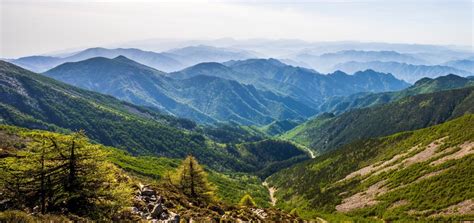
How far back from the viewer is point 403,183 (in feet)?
350

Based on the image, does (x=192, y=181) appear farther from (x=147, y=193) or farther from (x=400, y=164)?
(x=400, y=164)

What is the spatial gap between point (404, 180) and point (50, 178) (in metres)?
103

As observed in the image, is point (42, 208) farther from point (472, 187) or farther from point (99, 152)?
point (472, 187)

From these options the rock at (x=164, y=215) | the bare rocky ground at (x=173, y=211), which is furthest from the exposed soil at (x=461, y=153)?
the rock at (x=164, y=215)

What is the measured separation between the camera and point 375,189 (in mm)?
116812

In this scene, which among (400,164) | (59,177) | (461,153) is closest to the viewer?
(59,177)

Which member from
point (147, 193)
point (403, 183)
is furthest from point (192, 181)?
point (403, 183)

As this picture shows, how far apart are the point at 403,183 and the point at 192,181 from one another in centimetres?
7263

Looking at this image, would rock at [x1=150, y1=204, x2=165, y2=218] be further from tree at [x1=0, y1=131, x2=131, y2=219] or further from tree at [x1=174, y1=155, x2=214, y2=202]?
tree at [x1=174, y1=155, x2=214, y2=202]

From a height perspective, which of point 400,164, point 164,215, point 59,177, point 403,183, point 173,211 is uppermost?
point 59,177

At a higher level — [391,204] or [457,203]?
[457,203]

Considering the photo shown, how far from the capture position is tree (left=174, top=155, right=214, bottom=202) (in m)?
63.8

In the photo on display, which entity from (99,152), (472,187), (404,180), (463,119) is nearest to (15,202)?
(99,152)

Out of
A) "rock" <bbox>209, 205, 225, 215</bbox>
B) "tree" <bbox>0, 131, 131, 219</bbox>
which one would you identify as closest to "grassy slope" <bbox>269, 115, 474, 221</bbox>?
"rock" <bbox>209, 205, 225, 215</bbox>
